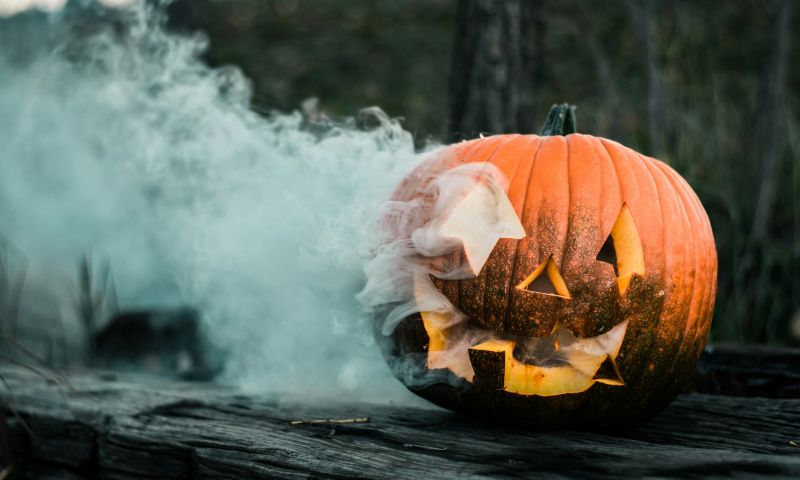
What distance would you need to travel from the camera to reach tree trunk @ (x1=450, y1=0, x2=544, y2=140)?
3195mm

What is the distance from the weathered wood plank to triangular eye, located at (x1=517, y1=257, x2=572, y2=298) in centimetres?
33

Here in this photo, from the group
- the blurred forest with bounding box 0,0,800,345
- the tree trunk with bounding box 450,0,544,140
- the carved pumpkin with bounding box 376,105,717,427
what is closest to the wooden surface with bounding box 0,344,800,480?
the carved pumpkin with bounding box 376,105,717,427

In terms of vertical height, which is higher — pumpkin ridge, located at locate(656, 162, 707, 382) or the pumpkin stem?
the pumpkin stem

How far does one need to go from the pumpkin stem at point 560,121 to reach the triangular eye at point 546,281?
474mm

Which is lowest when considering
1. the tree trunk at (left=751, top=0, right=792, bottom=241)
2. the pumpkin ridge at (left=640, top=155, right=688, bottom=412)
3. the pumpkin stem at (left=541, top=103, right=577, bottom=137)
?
the pumpkin ridge at (left=640, top=155, right=688, bottom=412)

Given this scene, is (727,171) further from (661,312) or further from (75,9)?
(75,9)

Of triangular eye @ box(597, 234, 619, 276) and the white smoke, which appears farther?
the white smoke

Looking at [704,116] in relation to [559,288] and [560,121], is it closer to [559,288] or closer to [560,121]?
[560,121]

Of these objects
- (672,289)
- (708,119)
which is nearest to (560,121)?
(672,289)

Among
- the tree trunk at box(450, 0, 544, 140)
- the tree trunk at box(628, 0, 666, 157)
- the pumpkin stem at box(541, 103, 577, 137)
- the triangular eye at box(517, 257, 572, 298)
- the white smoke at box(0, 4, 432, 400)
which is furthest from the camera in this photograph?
the tree trunk at box(628, 0, 666, 157)

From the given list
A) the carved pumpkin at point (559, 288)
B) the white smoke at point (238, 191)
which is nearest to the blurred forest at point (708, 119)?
the white smoke at point (238, 191)

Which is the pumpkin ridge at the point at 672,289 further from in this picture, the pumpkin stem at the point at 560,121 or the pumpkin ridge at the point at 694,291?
the pumpkin stem at the point at 560,121

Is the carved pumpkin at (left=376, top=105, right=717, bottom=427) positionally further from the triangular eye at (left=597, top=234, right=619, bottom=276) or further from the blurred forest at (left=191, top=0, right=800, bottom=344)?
the blurred forest at (left=191, top=0, right=800, bottom=344)

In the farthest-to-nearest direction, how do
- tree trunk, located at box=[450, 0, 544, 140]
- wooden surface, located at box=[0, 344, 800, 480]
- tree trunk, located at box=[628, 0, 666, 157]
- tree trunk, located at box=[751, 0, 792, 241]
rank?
tree trunk, located at box=[628, 0, 666, 157], tree trunk, located at box=[751, 0, 792, 241], tree trunk, located at box=[450, 0, 544, 140], wooden surface, located at box=[0, 344, 800, 480]
